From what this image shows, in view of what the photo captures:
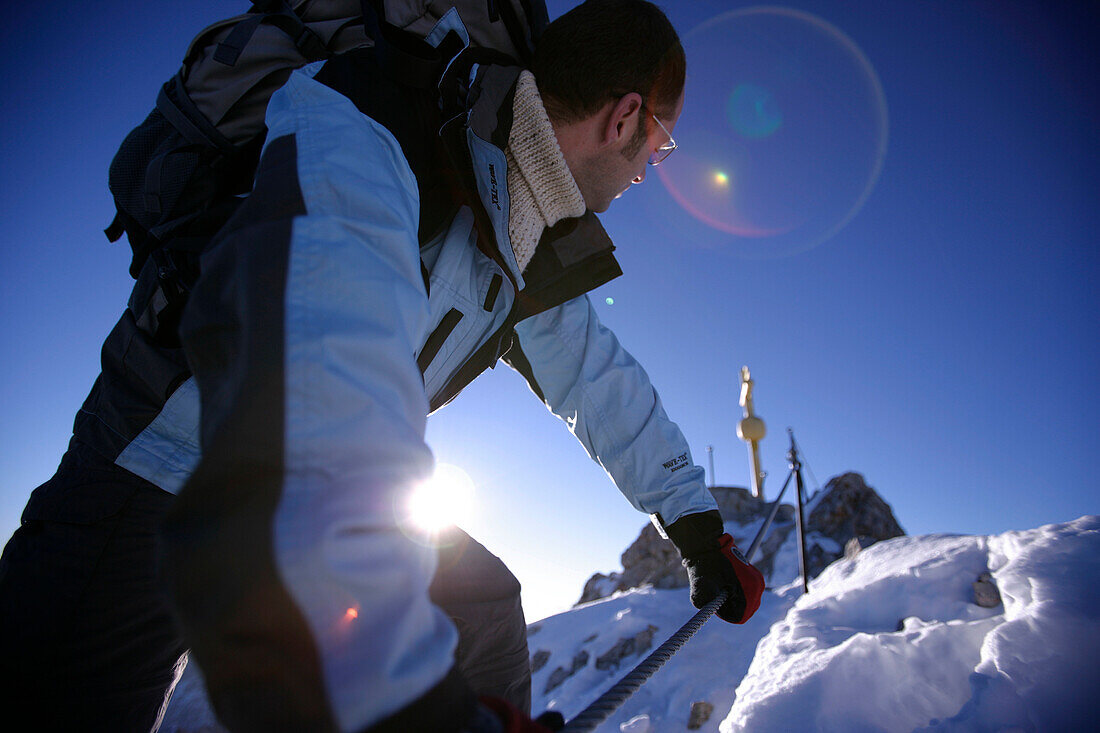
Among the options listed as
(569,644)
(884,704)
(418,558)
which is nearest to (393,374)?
(418,558)

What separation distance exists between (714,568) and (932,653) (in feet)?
3.70

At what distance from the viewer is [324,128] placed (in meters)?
0.96

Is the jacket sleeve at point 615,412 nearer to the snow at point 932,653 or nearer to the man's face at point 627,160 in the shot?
the man's face at point 627,160

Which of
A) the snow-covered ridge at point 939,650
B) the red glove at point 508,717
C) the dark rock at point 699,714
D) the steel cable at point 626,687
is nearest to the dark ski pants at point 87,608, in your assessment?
the steel cable at point 626,687

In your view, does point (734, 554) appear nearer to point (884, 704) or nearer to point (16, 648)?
point (884, 704)

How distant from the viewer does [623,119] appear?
190 cm

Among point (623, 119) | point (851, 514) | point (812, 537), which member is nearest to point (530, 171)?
point (623, 119)

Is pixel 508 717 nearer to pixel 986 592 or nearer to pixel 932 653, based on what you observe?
pixel 932 653

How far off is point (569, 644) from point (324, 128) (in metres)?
10.2

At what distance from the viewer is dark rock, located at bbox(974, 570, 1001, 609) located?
2.80 m

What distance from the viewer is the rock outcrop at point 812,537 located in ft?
45.0

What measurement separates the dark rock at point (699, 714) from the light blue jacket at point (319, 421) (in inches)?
175

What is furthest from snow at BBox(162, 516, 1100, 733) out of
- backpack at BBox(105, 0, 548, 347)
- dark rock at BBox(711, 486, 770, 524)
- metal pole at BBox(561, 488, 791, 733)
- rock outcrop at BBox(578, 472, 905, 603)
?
dark rock at BBox(711, 486, 770, 524)

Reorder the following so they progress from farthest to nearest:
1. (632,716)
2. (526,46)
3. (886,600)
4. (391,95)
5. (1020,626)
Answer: (632,716) → (886,600) → (1020,626) → (526,46) → (391,95)
